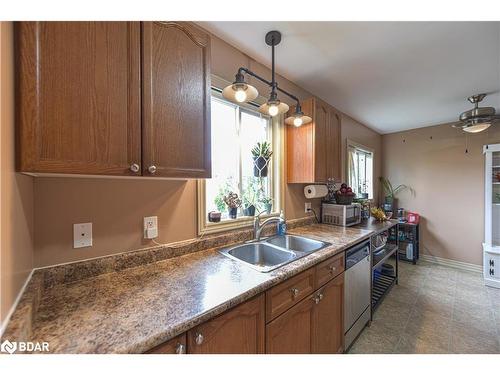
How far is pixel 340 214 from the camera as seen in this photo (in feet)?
7.64

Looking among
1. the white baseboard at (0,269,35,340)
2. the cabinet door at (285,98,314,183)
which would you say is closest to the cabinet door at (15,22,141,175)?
the white baseboard at (0,269,35,340)

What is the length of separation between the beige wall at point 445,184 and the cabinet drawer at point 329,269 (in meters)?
3.42

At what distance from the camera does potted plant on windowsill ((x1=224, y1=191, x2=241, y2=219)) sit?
5.31 feet

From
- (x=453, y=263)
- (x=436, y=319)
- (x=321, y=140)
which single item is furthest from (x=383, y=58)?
(x=453, y=263)

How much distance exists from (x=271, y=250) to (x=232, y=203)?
0.47 metres

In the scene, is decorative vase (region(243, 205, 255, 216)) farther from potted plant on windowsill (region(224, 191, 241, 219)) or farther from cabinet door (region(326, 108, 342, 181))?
cabinet door (region(326, 108, 342, 181))

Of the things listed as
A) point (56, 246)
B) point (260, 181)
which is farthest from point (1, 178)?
point (260, 181)

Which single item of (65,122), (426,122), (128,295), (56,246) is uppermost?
(426,122)

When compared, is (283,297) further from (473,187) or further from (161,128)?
(473,187)

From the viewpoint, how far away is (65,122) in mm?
724

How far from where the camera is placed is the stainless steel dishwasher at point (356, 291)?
163 centimetres

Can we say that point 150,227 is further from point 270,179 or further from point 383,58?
point 383,58

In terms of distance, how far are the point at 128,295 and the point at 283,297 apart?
72 cm
